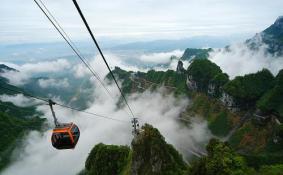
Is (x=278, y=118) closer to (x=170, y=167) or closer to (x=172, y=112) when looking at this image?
(x=170, y=167)

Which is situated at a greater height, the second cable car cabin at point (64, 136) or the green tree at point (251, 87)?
the second cable car cabin at point (64, 136)

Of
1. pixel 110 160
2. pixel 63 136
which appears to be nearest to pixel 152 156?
pixel 110 160

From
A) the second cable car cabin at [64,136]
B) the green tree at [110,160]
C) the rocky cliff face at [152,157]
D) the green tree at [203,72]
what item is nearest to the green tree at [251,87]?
the green tree at [203,72]

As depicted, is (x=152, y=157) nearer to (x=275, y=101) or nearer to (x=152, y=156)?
(x=152, y=156)

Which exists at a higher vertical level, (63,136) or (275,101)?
(63,136)

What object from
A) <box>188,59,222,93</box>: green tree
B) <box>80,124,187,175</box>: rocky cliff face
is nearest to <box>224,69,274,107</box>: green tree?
<box>188,59,222,93</box>: green tree

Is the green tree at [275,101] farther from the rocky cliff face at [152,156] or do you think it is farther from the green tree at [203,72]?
the rocky cliff face at [152,156]

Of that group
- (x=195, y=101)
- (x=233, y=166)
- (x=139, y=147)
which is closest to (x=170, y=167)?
(x=139, y=147)

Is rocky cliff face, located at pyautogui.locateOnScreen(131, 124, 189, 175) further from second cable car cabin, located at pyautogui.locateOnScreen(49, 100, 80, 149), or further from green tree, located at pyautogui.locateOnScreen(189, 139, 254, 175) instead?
second cable car cabin, located at pyautogui.locateOnScreen(49, 100, 80, 149)
